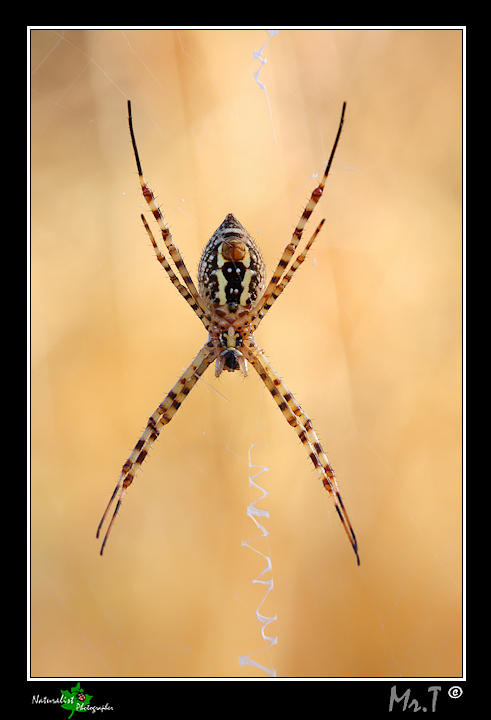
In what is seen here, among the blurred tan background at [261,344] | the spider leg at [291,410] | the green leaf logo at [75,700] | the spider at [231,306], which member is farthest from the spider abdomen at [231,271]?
the green leaf logo at [75,700]

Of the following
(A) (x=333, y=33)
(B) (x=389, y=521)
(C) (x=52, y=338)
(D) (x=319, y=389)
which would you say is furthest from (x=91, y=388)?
(A) (x=333, y=33)

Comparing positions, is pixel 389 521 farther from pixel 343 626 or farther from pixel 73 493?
pixel 73 493

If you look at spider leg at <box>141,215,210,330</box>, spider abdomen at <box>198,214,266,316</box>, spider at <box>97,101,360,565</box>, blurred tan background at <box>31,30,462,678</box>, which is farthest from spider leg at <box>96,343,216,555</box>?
blurred tan background at <box>31,30,462,678</box>

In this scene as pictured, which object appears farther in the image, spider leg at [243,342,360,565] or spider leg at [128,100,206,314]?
spider leg at [243,342,360,565]

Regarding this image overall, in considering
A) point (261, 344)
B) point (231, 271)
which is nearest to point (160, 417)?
point (231, 271)

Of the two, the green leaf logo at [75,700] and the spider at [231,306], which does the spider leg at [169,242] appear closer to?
the spider at [231,306]

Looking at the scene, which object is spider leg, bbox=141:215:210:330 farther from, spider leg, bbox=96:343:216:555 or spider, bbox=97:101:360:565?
spider leg, bbox=96:343:216:555

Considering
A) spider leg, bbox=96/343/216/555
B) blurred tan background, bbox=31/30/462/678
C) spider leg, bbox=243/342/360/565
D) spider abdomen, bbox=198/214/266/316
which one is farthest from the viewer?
blurred tan background, bbox=31/30/462/678
